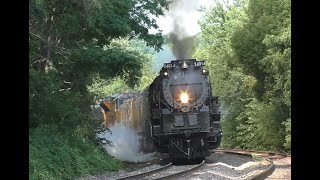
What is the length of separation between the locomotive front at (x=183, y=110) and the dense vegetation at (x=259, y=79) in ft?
19.1

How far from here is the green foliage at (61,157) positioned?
14.1m

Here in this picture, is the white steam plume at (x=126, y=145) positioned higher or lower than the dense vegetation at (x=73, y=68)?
lower

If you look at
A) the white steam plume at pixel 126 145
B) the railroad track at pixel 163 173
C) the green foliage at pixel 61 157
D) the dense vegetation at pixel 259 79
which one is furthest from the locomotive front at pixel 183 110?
the white steam plume at pixel 126 145

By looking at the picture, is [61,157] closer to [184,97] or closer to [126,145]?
[184,97]

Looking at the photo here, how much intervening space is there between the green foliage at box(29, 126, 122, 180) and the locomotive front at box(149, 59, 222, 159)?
2.36 m

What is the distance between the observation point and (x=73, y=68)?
1970 cm

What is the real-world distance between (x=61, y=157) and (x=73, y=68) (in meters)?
5.18

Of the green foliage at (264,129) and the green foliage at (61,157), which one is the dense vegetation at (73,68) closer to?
the green foliage at (61,157)

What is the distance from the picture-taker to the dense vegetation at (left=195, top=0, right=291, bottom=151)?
23.2 meters
